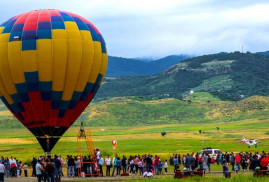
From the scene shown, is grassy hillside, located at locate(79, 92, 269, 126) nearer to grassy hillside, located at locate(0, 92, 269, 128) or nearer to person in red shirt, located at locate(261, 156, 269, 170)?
grassy hillside, located at locate(0, 92, 269, 128)

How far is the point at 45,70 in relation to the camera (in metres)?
51.2

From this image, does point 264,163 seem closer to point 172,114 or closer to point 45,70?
point 45,70

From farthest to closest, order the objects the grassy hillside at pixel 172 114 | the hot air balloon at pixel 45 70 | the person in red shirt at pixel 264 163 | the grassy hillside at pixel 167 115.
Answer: the grassy hillside at pixel 172 114 → the grassy hillside at pixel 167 115 → the hot air balloon at pixel 45 70 → the person in red shirt at pixel 264 163

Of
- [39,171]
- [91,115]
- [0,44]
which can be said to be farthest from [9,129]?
[39,171]

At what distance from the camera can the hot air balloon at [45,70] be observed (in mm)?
51188

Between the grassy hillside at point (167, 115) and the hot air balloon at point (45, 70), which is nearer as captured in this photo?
the hot air balloon at point (45, 70)

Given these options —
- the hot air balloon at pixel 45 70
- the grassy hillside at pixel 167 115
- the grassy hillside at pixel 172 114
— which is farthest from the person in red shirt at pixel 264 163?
the grassy hillside at pixel 172 114

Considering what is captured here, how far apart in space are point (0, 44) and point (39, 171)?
18495mm

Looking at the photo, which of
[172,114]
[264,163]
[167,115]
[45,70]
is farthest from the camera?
[172,114]

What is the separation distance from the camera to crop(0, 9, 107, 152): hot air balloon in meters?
51.2

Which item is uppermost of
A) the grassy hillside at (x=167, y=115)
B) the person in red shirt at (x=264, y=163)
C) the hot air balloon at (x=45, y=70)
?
the grassy hillside at (x=167, y=115)

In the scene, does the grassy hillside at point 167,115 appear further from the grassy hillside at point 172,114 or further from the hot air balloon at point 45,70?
the hot air balloon at point 45,70

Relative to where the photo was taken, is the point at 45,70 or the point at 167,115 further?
the point at 167,115

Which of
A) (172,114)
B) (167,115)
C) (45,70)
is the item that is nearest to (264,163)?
(45,70)
